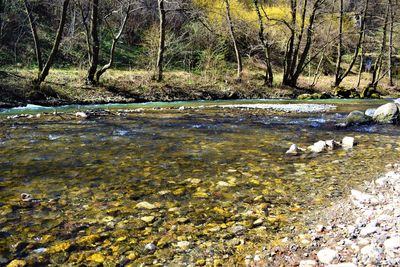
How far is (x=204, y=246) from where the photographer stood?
3771 mm

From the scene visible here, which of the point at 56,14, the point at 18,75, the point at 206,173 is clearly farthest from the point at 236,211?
the point at 56,14

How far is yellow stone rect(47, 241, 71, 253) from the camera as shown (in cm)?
363

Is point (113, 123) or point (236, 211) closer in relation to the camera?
point (236, 211)

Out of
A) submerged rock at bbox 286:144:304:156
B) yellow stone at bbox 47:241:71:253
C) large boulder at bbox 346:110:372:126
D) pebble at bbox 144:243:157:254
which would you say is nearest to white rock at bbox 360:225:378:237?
pebble at bbox 144:243:157:254

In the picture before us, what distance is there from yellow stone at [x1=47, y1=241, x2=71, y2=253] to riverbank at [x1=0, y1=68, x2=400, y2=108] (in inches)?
546

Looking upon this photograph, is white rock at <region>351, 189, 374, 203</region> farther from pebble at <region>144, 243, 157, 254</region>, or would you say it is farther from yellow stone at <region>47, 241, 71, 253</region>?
yellow stone at <region>47, 241, 71, 253</region>

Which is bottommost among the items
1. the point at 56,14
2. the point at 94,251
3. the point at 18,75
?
the point at 94,251

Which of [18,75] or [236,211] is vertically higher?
[18,75]

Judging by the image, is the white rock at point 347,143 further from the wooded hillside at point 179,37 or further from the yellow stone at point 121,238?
the wooded hillside at point 179,37

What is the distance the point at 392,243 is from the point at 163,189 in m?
3.04

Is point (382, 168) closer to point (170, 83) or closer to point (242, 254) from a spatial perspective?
point (242, 254)

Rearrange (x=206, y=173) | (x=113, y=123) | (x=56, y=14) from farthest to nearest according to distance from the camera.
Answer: (x=56, y=14)
(x=113, y=123)
(x=206, y=173)

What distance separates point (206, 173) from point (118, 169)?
1470 millimetres

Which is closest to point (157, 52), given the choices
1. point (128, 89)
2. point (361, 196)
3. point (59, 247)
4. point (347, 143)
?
point (128, 89)
